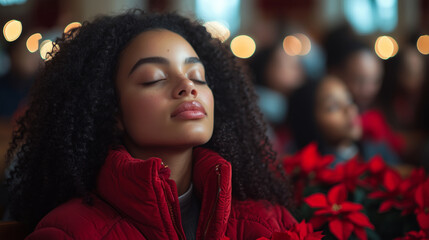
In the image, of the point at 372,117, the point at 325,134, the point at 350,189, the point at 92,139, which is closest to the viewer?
the point at 92,139

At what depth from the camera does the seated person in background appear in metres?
2.43

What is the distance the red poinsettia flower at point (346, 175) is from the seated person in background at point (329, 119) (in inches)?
31.9

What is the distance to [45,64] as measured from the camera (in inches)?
52.4

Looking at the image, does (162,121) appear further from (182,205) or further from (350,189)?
(350,189)

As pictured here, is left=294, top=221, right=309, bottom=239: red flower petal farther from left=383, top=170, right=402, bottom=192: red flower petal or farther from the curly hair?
left=383, top=170, right=402, bottom=192: red flower petal

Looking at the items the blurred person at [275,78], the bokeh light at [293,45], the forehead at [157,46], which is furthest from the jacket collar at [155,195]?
the bokeh light at [293,45]

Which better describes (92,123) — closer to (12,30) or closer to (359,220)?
(359,220)

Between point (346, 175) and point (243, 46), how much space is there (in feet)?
21.6

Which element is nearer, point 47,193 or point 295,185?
point 47,193

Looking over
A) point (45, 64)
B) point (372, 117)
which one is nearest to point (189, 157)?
point (45, 64)

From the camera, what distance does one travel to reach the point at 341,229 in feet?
4.23

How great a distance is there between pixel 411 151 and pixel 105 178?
3.82 meters

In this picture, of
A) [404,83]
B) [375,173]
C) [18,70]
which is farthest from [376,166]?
[18,70]

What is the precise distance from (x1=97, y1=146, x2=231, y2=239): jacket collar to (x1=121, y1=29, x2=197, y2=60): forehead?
0.87 ft
